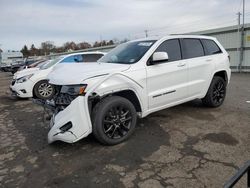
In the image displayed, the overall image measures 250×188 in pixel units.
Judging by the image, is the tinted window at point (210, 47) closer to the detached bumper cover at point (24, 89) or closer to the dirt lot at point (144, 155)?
the dirt lot at point (144, 155)

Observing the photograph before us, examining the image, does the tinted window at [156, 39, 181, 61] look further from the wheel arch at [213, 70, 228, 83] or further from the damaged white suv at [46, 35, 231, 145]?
the wheel arch at [213, 70, 228, 83]

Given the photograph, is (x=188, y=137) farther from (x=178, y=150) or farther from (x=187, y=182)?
(x=187, y=182)

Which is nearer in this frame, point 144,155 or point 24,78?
point 144,155

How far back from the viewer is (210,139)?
163 inches

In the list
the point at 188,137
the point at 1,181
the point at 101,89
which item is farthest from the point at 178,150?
the point at 1,181

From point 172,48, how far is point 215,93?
1822mm

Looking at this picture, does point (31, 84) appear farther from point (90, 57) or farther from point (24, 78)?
point (90, 57)

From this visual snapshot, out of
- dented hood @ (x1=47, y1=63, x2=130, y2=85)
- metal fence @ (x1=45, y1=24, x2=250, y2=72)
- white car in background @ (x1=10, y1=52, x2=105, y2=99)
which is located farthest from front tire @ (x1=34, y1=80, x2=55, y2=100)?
metal fence @ (x1=45, y1=24, x2=250, y2=72)

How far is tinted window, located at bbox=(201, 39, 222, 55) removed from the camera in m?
5.79

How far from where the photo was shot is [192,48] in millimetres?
5453

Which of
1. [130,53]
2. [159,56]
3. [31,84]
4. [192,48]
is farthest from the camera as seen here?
[31,84]

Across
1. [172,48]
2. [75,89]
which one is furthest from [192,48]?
[75,89]

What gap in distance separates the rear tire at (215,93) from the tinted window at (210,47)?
2.13 feet

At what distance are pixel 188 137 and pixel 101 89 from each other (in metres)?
1.80
